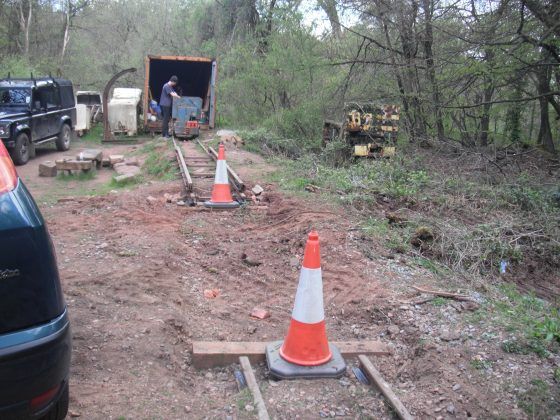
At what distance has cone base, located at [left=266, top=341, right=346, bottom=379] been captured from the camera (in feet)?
10.8

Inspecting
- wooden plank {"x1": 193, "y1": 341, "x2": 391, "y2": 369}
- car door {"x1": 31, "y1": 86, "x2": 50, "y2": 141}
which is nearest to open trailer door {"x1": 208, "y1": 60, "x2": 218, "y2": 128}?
car door {"x1": 31, "y1": 86, "x2": 50, "y2": 141}

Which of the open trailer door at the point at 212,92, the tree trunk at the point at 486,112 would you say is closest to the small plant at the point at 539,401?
the tree trunk at the point at 486,112

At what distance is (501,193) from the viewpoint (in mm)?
8516

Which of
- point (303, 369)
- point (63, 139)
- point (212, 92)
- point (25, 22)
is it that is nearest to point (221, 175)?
point (303, 369)

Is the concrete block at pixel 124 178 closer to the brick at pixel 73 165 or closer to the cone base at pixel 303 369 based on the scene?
the brick at pixel 73 165

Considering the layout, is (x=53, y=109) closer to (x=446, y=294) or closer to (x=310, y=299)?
(x=446, y=294)

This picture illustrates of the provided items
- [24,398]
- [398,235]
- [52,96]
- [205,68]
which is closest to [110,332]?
[24,398]

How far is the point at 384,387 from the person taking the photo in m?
3.12

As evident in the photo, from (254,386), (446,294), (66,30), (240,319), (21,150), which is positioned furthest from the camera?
(66,30)

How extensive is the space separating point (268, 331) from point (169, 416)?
4.37ft

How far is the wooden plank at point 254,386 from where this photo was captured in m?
2.83

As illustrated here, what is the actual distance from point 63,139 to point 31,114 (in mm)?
2742

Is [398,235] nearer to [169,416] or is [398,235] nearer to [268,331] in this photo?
[268,331]

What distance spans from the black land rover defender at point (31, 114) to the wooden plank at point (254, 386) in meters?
11.5
